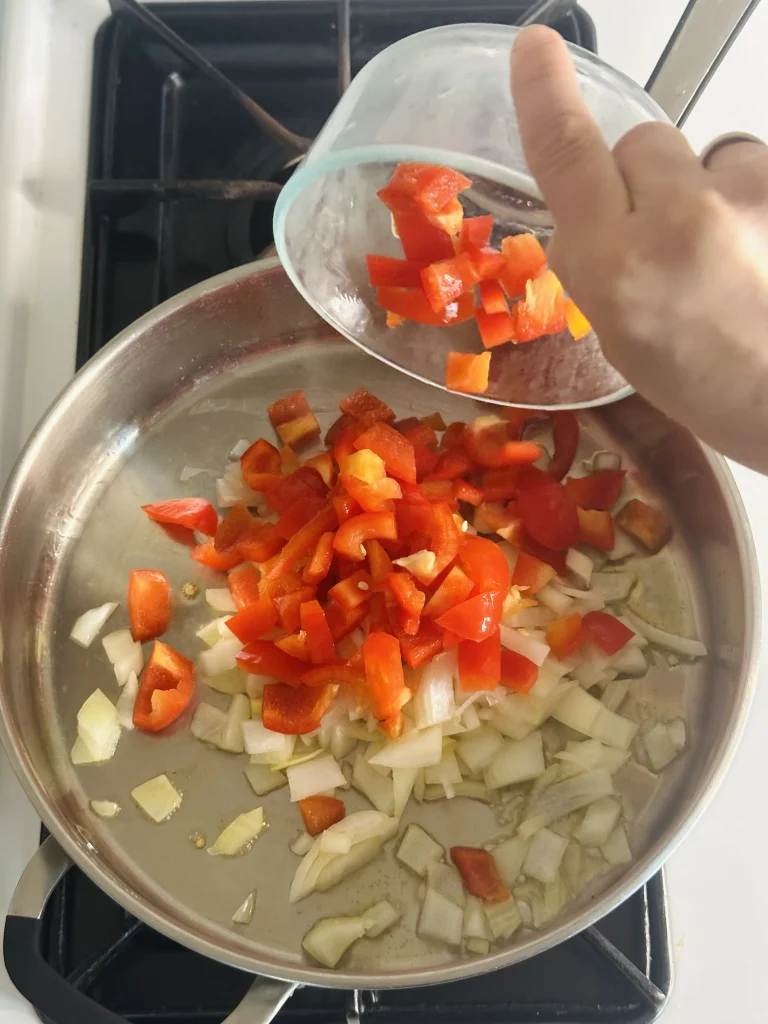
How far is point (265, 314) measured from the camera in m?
1.31

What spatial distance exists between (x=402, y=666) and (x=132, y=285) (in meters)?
0.73

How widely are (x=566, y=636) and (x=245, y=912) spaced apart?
583 mm

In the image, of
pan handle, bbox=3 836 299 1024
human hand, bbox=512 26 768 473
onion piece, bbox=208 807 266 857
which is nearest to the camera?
human hand, bbox=512 26 768 473

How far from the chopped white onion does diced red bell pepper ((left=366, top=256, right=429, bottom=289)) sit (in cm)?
51

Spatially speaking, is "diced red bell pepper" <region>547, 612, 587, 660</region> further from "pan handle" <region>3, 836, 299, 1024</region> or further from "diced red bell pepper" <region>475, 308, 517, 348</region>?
"pan handle" <region>3, 836, 299, 1024</region>

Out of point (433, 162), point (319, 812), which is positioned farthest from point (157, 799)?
point (433, 162)

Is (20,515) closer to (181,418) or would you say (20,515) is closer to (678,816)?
(181,418)

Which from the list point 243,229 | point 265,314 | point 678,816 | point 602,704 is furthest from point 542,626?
point 243,229

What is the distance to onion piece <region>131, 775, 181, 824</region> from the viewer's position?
1.09 meters

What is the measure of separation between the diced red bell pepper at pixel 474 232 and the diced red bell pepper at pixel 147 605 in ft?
2.16

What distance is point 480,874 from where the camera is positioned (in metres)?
1.04

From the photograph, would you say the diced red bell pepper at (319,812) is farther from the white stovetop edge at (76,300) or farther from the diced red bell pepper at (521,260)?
the diced red bell pepper at (521,260)

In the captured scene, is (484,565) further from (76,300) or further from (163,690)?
(76,300)

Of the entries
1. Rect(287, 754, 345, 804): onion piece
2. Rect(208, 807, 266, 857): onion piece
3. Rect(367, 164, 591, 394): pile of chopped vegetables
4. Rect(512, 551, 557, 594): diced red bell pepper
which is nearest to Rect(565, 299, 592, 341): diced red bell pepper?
Rect(367, 164, 591, 394): pile of chopped vegetables
